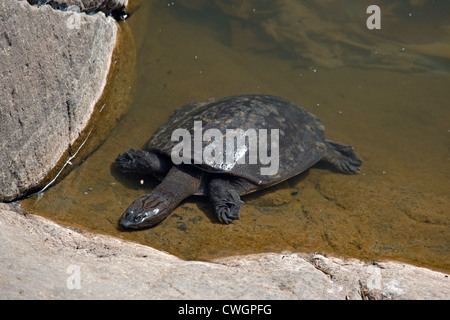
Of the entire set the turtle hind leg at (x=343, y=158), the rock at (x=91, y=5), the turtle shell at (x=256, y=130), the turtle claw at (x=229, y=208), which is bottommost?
the turtle claw at (x=229, y=208)

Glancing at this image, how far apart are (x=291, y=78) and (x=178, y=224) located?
3251 millimetres

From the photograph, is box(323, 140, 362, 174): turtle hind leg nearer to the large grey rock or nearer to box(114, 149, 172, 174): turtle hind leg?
box(114, 149, 172, 174): turtle hind leg

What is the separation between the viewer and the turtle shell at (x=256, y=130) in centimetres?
384

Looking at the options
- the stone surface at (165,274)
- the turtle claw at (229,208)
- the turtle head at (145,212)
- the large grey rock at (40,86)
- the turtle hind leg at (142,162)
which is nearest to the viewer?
the stone surface at (165,274)

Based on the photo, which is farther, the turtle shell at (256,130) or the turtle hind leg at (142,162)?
the turtle hind leg at (142,162)

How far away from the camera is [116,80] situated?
199 inches

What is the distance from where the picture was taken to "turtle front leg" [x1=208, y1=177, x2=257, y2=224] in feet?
11.7

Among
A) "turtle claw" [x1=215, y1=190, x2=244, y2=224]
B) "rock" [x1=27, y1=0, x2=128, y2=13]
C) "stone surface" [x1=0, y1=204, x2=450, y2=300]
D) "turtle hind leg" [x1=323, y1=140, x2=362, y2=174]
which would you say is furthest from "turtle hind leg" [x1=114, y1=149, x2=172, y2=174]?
"turtle hind leg" [x1=323, y1=140, x2=362, y2=174]

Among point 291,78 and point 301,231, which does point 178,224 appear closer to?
point 301,231

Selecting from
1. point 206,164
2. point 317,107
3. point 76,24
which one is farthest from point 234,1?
point 206,164

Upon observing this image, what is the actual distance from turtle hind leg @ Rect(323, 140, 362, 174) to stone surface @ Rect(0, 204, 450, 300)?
57.8 inches

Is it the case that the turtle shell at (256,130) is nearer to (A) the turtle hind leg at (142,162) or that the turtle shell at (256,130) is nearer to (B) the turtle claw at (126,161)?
(A) the turtle hind leg at (142,162)

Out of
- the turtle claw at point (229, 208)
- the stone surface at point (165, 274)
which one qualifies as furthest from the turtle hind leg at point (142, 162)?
the stone surface at point (165, 274)

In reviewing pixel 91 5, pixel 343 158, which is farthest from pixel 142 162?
pixel 343 158
